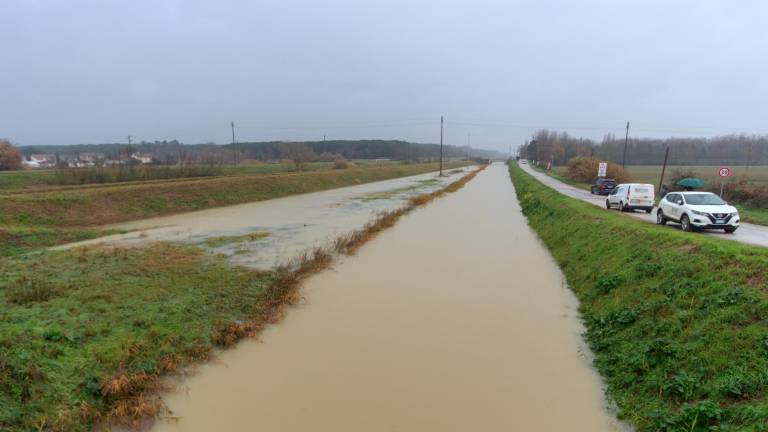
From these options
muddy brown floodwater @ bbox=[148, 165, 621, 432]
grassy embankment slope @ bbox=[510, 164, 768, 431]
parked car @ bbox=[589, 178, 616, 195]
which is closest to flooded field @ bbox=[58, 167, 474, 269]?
muddy brown floodwater @ bbox=[148, 165, 621, 432]

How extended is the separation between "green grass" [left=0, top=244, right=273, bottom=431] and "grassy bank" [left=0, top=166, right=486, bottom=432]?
0.06ft

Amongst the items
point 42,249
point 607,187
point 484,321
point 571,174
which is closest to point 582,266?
point 484,321

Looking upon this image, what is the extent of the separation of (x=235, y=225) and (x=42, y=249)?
8273mm

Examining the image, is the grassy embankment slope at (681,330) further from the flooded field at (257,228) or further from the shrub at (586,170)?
the shrub at (586,170)

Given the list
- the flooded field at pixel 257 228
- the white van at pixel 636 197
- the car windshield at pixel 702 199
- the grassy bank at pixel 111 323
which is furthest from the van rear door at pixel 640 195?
the grassy bank at pixel 111 323

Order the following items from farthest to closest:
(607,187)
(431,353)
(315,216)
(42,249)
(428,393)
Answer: (607,187) → (315,216) → (42,249) → (431,353) → (428,393)

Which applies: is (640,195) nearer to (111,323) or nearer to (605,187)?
(605,187)

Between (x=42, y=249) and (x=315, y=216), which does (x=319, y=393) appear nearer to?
(x=42, y=249)

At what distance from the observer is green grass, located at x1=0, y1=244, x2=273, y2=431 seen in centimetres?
572

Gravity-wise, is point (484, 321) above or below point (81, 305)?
below

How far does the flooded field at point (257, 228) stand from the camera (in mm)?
15766

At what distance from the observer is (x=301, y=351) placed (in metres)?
7.92

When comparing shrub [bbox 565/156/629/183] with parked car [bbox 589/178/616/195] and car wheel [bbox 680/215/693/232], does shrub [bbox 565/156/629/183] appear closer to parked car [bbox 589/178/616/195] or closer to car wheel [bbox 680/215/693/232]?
parked car [bbox 589/178/616/195]

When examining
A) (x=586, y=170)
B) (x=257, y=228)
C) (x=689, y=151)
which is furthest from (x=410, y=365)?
(x=689, y=151)
